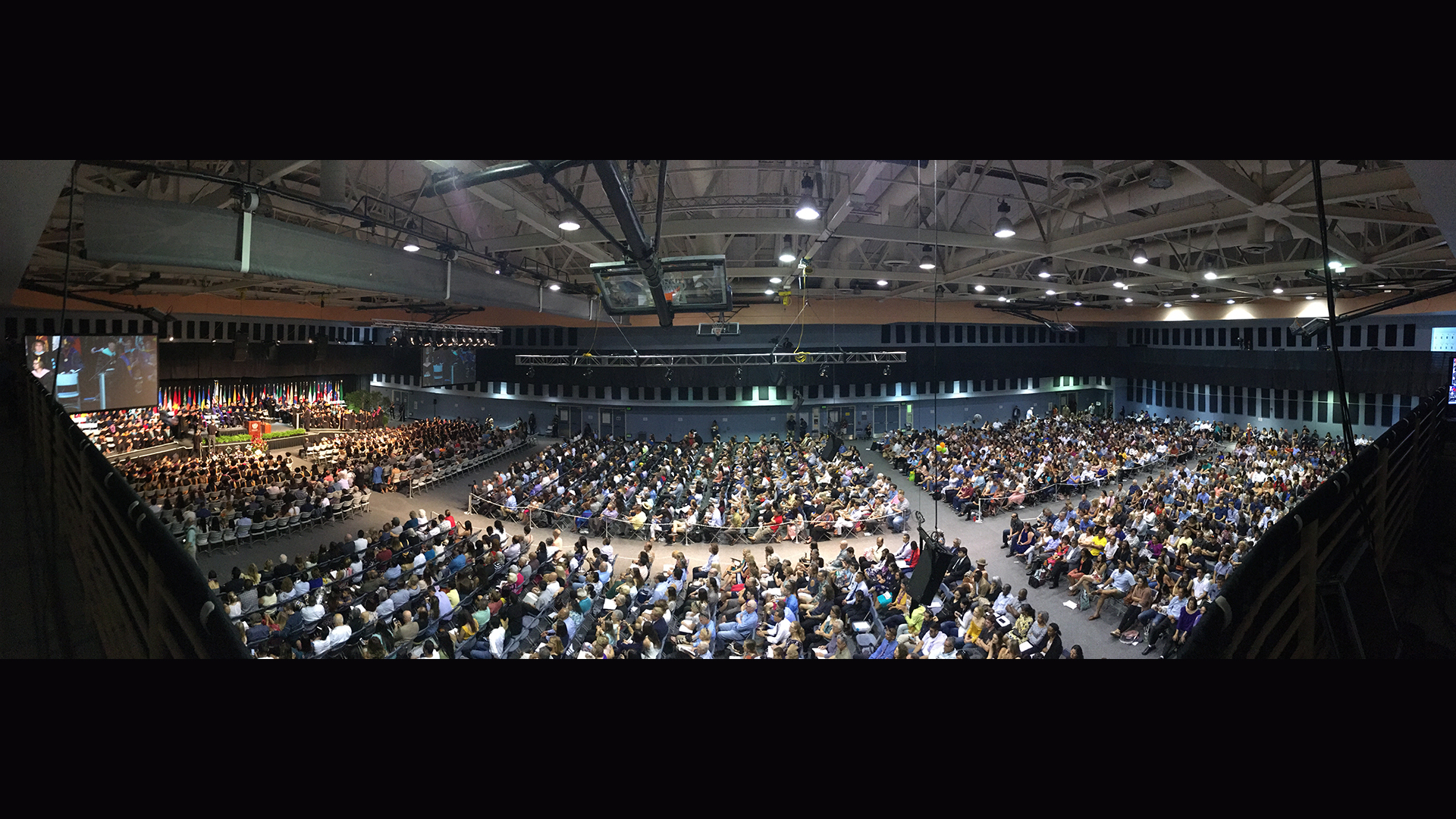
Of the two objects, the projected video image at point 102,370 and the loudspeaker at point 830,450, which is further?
the loudspeaker at point 830,450

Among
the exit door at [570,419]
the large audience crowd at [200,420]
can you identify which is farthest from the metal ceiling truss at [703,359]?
the large audience crowd at [200,420]

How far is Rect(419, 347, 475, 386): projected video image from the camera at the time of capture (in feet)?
68.2

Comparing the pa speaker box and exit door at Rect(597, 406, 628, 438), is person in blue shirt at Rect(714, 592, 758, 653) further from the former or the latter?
exit door at Rect(597, 406, 628, 438)

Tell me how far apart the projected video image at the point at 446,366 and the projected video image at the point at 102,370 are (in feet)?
25.3

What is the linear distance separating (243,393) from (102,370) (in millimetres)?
20500

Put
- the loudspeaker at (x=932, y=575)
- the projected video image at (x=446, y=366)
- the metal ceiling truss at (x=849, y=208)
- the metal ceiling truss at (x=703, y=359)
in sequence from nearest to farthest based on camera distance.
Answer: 1. the loudspeaker at (x=932, y=575)
2. the metal ceiling truss at (x=849, y=208)
3. the metal ceiling truss at (x=703, y=359)
4. the projected video image at (x=446, y=366)

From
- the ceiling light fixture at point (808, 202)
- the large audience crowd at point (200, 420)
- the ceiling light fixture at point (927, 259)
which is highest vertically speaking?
the ceiling light fixture at point (927, 259)

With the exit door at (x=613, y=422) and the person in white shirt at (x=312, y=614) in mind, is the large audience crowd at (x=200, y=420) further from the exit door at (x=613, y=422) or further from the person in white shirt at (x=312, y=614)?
the person in white shirt at (x=312, y=614)

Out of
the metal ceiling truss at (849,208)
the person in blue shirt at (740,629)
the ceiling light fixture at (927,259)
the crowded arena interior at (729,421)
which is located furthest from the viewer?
the ceiling light fixture at (927,259)

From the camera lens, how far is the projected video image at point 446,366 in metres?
20.8

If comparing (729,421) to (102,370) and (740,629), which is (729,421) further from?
(740,629)

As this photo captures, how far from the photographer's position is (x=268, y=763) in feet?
2.91

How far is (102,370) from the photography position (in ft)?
40.3

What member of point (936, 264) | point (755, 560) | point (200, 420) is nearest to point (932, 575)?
point (936, 264)
